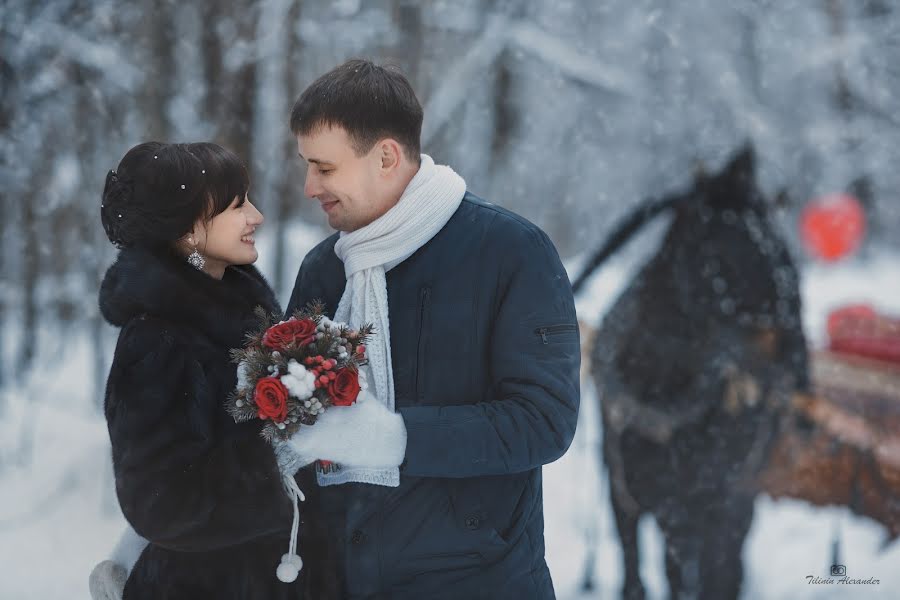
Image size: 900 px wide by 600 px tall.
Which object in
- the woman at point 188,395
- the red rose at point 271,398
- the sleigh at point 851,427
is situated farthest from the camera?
the sleigh at point 851,427

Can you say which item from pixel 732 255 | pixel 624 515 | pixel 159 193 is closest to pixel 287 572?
pixel 159 193

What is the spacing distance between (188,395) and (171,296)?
24 cm

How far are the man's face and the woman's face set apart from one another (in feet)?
0.61

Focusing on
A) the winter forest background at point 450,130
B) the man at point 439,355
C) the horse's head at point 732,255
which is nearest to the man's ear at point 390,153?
the man at point 439,355

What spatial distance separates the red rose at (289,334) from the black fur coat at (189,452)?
0.22m

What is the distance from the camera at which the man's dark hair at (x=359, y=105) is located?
6.61 feet

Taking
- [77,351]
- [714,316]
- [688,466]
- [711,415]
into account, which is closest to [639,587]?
[688,466]

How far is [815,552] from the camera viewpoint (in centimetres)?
391

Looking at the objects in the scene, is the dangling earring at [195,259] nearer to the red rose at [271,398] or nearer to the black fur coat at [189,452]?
the black fur coat at [189,452]

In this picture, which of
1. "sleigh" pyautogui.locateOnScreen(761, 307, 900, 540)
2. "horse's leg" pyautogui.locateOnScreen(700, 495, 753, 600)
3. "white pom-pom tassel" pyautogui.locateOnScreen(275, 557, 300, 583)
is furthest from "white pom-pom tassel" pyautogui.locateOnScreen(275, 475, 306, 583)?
"sleigh" pyautogui.locateOnScreen(761, 307, 900, 540)

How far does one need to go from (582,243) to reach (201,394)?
9.01ft

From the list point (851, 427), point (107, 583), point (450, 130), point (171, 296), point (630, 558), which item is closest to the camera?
point (171, 296)

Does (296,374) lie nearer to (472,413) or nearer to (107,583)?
(472,413)

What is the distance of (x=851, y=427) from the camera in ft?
12.9
